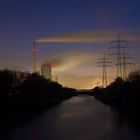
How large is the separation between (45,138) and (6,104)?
109 feet

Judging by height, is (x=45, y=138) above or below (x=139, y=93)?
below

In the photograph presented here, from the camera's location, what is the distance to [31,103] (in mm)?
74375

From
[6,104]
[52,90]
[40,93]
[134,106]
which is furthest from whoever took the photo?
[52,90]

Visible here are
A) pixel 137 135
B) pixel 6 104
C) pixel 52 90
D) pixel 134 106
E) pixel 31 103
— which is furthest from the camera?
pixel 52 90

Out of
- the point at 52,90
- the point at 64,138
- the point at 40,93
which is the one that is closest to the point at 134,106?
the point at 64,138

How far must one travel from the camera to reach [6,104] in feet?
195

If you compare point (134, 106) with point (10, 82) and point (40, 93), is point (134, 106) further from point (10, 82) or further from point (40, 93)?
point (40, 93)

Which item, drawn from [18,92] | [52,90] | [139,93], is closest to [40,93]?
[18,92]

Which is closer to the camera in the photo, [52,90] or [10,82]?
[10,82]

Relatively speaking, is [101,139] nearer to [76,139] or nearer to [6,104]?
[76,139]

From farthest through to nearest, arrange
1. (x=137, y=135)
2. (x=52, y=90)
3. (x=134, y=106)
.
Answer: (x=52, y=90)
(x=134, y=106)
(x=137, y=135)

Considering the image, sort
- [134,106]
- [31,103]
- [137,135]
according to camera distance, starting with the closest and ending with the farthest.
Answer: [137,135]
[134,106]
[31,103]

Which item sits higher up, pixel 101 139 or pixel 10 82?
pixel 10 82

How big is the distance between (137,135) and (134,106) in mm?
26794
